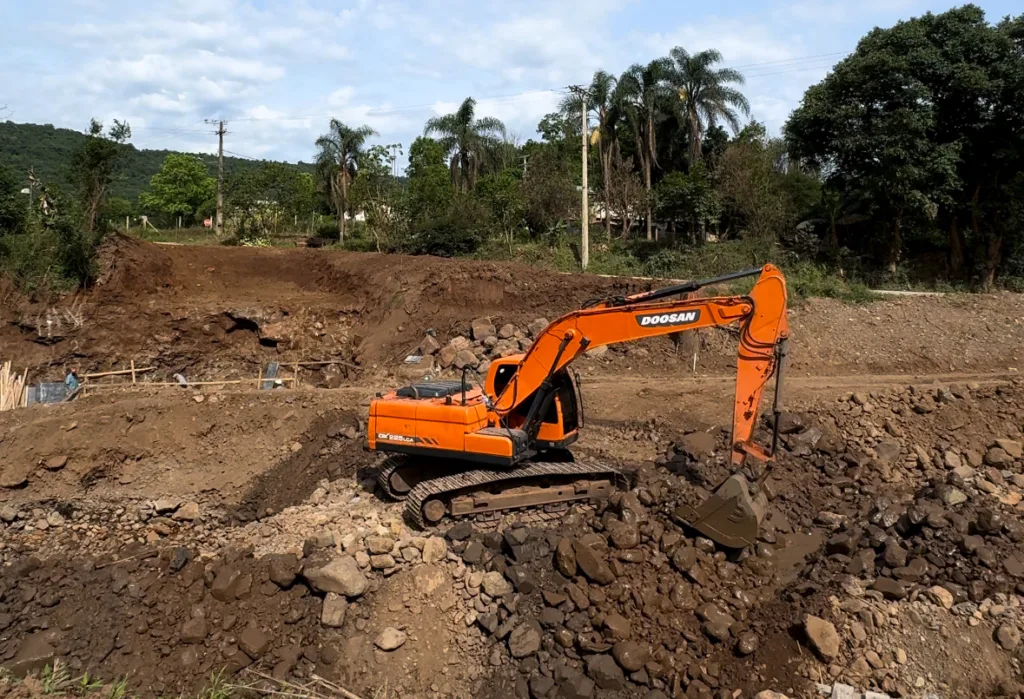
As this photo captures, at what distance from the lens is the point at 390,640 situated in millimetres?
8742

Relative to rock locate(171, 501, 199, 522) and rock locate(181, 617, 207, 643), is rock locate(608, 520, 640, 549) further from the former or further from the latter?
rock locate(171, 501, 199, 522)

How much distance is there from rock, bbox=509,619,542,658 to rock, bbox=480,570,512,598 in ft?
1.76

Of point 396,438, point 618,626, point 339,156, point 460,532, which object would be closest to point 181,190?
point 339,156

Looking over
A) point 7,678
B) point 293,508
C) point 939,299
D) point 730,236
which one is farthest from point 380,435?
point 730,236

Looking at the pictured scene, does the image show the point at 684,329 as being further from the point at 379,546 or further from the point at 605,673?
the point at 379,546

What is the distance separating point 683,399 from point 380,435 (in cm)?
741

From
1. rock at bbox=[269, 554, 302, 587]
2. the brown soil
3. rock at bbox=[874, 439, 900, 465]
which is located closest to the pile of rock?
the brown soil

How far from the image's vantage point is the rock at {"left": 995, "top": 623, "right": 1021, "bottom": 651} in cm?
787

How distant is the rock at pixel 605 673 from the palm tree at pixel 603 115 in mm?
29725

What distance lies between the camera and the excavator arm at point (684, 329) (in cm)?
942

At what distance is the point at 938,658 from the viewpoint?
7852 mm

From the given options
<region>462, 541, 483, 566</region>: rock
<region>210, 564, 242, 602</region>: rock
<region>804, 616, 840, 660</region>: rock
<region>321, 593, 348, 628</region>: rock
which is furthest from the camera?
<region>462, 541, 483, 566</region>: rock

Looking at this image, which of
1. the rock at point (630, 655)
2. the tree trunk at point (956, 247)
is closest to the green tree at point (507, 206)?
the tree trunk at point (956, 247)

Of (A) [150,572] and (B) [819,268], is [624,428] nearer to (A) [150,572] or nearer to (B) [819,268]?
(A) [150,572]
